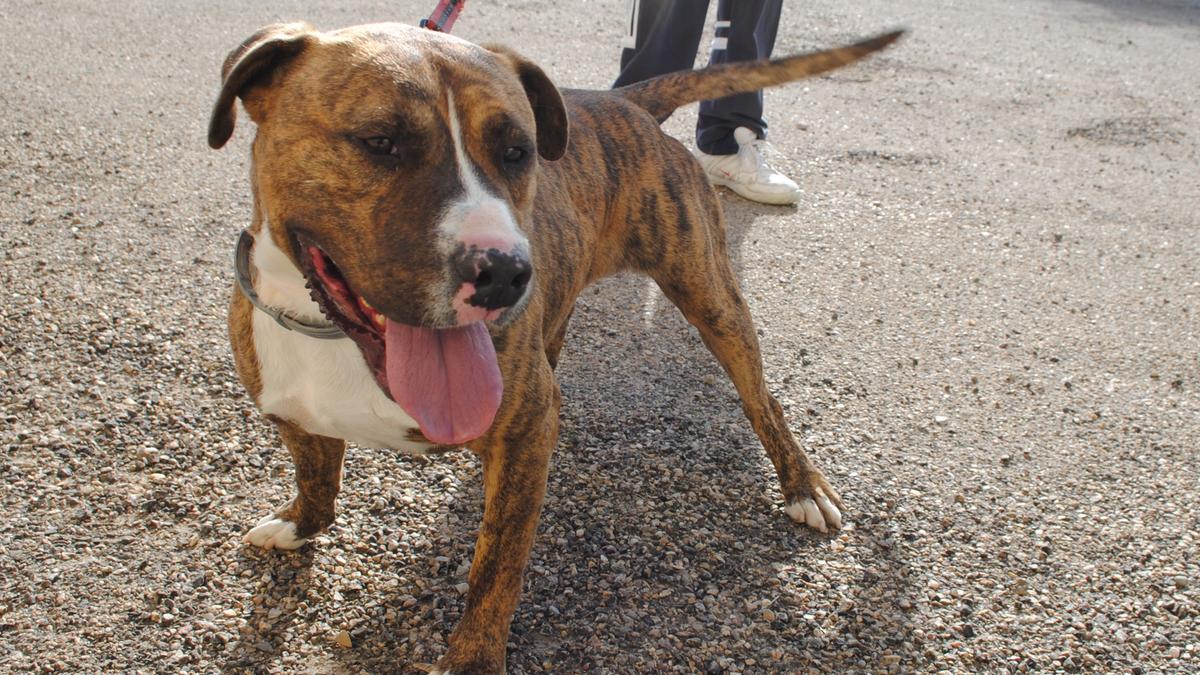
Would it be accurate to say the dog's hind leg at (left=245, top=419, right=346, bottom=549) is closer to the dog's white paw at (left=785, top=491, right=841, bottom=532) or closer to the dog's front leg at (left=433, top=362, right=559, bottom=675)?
the dog's front leg at (left=433, top=362, right=559, bottom=675)

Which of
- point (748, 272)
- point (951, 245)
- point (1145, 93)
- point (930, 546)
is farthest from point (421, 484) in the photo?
point (1145, 93)

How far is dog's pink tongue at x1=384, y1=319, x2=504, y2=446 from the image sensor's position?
236 cm

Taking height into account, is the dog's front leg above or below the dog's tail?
below

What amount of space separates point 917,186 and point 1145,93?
3617 mm

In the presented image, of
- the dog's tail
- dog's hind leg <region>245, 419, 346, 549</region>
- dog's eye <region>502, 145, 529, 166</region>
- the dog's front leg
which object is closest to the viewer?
dog's eye <region>502, 145, 529, 166</region>

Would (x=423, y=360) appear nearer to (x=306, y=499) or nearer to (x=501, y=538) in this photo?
(x=501, y=538)

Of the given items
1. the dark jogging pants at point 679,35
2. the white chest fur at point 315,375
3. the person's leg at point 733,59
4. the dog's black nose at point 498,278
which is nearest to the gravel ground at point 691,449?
the person's leg at point 733,59

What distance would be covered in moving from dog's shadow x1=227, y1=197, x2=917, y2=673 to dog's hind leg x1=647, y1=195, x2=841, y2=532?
98 millimetres

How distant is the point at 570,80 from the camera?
7.65 m

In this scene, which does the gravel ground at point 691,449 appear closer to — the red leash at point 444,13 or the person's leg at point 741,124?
the person's leg at point 741,124

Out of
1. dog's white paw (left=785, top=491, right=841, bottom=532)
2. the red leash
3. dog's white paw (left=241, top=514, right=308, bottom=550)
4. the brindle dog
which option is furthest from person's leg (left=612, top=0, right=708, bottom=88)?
dog's white paw (left=241, top=514, right=308, bottom=550)

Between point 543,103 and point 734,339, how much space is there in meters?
1.12

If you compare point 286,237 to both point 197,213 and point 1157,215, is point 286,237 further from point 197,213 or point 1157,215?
point 1157,215

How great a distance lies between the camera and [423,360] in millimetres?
2367
